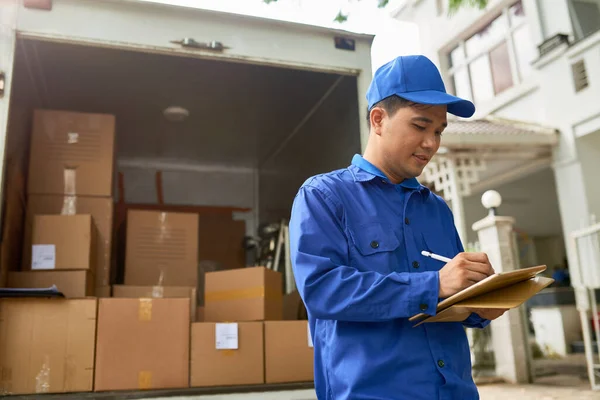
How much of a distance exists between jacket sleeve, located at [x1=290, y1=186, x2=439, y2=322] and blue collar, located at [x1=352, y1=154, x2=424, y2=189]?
216 mm

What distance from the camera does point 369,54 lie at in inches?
127

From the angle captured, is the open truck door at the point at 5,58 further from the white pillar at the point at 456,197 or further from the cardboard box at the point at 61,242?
the white pillar at the point at 456,197

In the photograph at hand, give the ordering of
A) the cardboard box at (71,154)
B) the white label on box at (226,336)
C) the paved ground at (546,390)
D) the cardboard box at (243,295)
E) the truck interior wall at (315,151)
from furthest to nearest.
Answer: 1. the paved ground at (546,390)
2. the cardboard box at (71,154)
3. the truck interior wall at (315,151)
4. the cardboard box at (243,295)
5. the white label on box at (226,336)

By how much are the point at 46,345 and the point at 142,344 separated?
47cm

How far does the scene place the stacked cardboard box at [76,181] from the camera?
3557 millimetres

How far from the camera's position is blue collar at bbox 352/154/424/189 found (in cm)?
142

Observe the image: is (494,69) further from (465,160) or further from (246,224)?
(246,224)

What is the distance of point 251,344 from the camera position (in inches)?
125

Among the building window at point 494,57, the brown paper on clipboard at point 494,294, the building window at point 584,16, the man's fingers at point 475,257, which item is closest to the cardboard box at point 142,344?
the brown paper on clipboard at point 494,294

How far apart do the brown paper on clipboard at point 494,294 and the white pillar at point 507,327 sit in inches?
207

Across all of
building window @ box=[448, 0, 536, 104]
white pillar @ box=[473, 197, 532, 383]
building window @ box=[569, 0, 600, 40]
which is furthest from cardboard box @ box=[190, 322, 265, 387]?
building window @ box=[448, 0, 536, 104]

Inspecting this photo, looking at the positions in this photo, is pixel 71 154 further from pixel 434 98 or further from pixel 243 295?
pixel 434 98

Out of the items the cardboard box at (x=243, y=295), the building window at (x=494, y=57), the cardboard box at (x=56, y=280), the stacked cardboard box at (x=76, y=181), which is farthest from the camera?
the building window at (x=494, y=57)

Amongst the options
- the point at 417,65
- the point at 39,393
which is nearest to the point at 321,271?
the point at 417,65
